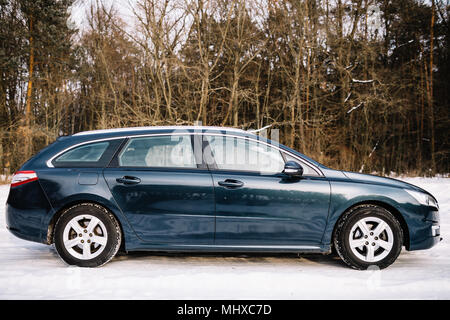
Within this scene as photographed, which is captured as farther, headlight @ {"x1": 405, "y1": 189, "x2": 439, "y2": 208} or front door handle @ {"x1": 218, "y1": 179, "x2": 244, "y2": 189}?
headlight @ {"x1": 405, "y1": 189, "x2": 439, "y2": 208}

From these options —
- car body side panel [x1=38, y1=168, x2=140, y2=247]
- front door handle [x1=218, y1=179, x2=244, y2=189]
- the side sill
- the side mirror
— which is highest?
the side mirror

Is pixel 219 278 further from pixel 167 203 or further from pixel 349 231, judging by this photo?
pixel 349 231

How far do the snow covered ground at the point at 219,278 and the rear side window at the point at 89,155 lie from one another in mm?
1240

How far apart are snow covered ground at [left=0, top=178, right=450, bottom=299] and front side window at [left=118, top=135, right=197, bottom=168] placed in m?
1.25

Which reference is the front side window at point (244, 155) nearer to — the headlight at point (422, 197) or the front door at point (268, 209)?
the front door at point (268, 209)

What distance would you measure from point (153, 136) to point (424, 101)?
23884 millimetres

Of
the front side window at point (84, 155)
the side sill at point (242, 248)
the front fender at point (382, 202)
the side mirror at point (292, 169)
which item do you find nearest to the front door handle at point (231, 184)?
the side mirror at point (292, 169)

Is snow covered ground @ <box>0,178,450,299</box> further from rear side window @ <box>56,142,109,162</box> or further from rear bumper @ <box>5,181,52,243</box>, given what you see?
rear side window @ <box>56,142,109,162</box>

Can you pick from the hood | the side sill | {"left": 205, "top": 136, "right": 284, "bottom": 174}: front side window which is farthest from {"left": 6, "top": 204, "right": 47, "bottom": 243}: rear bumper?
the hood

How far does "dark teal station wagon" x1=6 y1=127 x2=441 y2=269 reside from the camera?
442cm

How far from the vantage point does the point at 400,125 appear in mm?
23812

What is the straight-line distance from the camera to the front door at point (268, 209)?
14.5 feet

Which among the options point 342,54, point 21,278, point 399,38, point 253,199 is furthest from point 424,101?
point 21,278

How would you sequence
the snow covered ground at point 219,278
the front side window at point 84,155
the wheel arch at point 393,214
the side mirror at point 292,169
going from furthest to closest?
the front side window at point 84,155, the wheel arch at point 393,214, the side mirror at point 292,169, the snow covered ground at point 219,278
